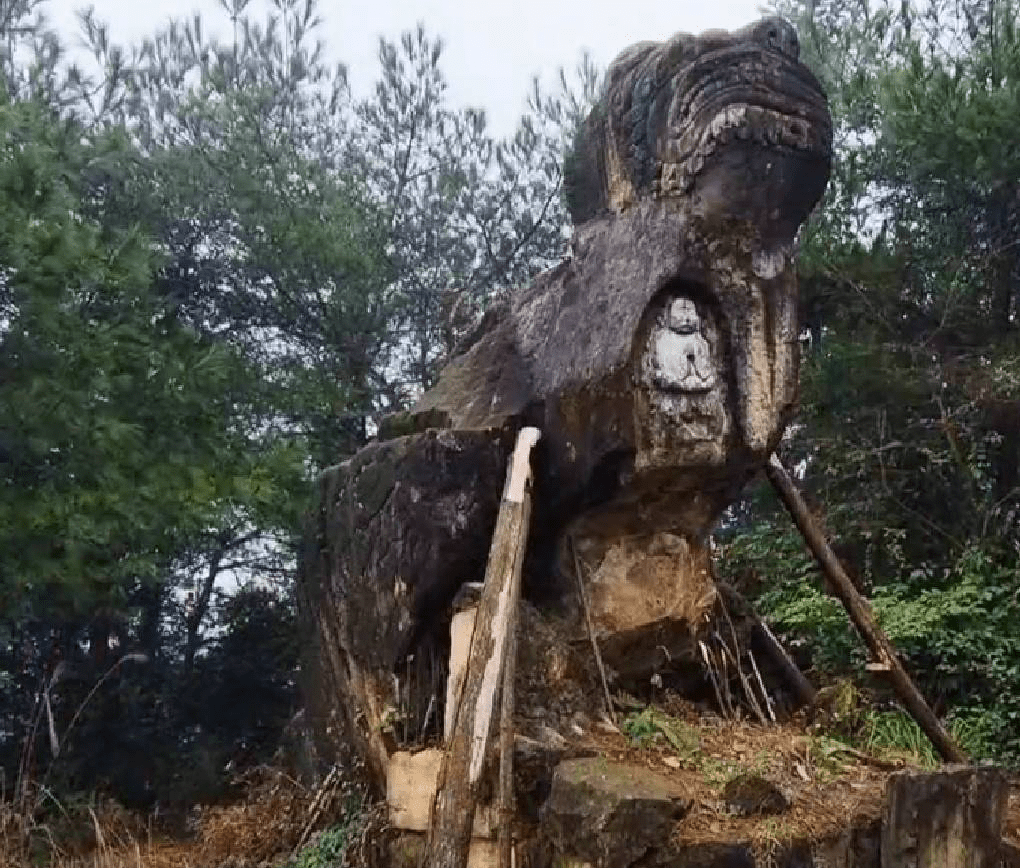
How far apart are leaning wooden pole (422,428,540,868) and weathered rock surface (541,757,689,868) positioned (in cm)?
37

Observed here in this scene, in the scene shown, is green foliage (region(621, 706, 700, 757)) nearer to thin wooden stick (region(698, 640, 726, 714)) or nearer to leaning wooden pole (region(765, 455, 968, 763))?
thin wooden stick (region(698, 640, 726, 714))

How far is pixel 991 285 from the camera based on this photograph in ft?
32.8

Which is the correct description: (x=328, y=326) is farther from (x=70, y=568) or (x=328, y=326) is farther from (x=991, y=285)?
(x=991, y=285)

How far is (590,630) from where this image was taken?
5.73 m

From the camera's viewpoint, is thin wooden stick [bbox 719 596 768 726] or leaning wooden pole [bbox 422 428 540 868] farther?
thin wooden stick [bbox 719 596 768 726]

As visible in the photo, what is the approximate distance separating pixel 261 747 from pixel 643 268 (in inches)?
267

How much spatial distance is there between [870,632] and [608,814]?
195 cm

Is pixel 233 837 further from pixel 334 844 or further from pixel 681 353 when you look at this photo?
pixel 681 353

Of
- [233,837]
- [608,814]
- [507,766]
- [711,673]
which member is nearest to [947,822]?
[608,814]

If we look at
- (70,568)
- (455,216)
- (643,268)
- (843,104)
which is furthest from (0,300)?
(843,104)

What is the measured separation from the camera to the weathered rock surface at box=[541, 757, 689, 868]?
14.9 feet

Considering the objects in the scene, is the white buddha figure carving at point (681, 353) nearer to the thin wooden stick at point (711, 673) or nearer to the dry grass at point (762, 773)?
the thin wooden stick at point (711, 673)

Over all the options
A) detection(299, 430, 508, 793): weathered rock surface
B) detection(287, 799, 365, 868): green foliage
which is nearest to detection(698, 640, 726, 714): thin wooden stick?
detection(299, 430, 508, 793): weathered rock surface

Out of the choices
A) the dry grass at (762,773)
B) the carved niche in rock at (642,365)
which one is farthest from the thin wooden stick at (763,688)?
the carved niche in rock at (642,365)
